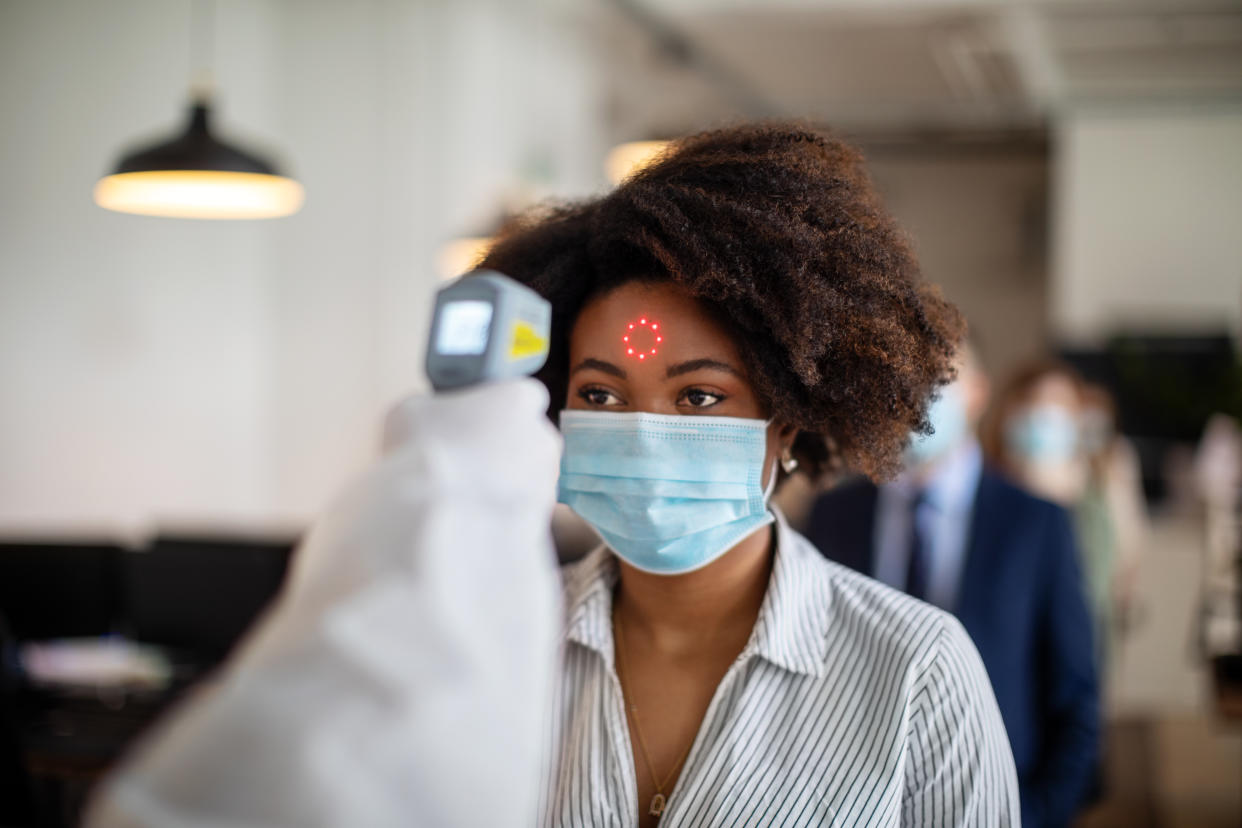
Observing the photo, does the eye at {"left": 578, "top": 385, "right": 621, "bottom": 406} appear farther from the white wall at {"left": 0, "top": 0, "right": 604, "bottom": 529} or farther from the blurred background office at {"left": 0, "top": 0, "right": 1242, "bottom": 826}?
the white wall at {"left": 0, "top": 0, "right": 604, "bottom": 529}

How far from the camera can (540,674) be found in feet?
2.35

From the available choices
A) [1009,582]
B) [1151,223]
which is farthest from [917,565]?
[1151,223]

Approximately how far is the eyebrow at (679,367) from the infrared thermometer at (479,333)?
51cm

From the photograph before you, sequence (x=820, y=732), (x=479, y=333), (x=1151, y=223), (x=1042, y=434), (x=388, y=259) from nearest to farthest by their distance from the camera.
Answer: (x=479, y=333)
(x=820, y=732)
(x=1042, y=434)
(x=388, y=259)
(x=1151, y=223)

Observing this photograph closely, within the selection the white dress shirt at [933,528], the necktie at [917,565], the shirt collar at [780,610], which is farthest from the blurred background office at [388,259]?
the shirt collar at [780,610]

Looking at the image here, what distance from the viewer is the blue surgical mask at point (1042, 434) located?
350cm

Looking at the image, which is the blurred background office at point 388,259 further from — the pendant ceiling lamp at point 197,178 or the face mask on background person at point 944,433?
the face mask on background person at point 944,433

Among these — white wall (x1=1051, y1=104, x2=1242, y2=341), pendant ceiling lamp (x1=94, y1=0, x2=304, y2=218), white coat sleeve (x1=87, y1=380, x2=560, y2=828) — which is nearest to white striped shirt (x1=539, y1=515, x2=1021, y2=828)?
white coat sleeve (x1=87, y1=380, x2=560, y2=828)

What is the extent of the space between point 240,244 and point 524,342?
19.1 ft

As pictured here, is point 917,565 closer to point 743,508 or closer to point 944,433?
Result: point 944,433

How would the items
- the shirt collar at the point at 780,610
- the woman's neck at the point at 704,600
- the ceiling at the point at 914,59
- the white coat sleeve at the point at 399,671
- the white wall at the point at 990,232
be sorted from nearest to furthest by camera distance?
the white coat sleeve at the point at 399,671, the shirt collar at the point at 780,610, the woman's neck at the point at 704,600, the ceiling at the point at 914,59, the white wall at the point at 990,232

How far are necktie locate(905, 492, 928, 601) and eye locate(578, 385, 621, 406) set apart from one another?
1.22 meters

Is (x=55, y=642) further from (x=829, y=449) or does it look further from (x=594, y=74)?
(x=594, y=74)

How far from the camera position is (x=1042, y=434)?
3.51 metres
